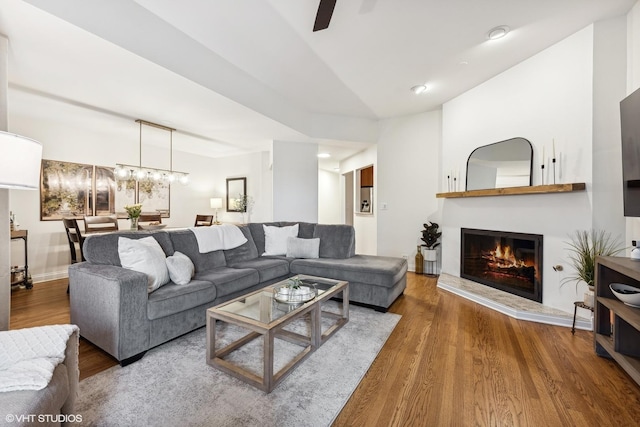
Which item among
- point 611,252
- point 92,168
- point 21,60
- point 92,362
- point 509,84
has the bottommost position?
point 92,362

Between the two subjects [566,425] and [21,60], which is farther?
[21,60]

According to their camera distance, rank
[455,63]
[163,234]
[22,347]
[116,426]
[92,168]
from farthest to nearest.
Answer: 1. [92,168]
2. [455,63]
3. [163,234]
4. [116,426]
5. [22,347]

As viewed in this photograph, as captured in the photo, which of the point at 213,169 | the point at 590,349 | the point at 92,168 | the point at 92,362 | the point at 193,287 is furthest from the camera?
the point at 213,169

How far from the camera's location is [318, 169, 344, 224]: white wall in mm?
7992

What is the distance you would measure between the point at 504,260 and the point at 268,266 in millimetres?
2931

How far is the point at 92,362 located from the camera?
1923mm

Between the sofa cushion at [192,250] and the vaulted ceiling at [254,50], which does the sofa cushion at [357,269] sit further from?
the vaulted ceiling at [254,50]

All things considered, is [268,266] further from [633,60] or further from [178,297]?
[633,60]

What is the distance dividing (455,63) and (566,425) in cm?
331

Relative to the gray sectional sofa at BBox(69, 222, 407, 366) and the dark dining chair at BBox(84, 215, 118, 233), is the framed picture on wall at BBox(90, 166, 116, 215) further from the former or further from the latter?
the gray sectional sofa at BBox(69, 222, 407, 366)

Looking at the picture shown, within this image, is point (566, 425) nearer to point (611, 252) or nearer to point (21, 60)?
point (611, 252)

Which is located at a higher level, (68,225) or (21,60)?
(21,60)

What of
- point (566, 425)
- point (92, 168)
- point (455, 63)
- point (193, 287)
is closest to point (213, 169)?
point (92, 168)

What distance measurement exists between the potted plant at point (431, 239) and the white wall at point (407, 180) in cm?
23
